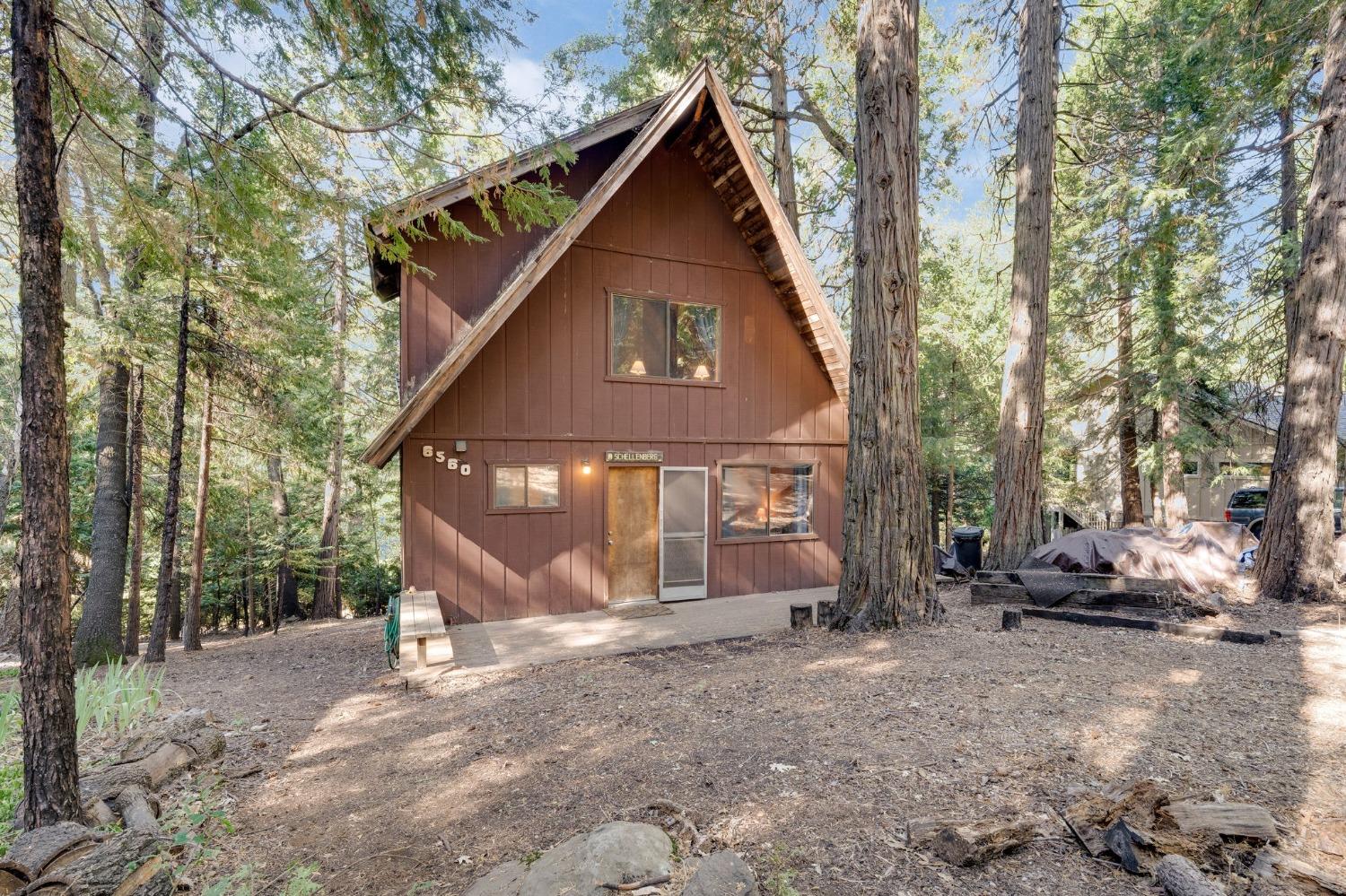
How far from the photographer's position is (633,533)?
8383 millimetres

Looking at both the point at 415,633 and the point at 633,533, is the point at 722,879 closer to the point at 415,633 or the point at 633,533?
the point at 415,633

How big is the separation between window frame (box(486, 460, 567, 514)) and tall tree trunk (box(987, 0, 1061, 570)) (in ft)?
19.1

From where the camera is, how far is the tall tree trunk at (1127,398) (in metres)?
12.1

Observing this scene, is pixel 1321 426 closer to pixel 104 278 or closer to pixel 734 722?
pixel 734 722

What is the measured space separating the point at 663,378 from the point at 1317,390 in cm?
733

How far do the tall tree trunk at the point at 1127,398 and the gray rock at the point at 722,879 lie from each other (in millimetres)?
12380

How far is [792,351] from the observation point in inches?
369

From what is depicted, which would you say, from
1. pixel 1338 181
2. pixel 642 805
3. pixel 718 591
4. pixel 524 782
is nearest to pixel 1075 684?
pixel 642 805

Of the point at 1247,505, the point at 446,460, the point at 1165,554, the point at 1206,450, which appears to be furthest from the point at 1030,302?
the point at 1247,505

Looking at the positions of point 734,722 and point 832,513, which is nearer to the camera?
point 734,722

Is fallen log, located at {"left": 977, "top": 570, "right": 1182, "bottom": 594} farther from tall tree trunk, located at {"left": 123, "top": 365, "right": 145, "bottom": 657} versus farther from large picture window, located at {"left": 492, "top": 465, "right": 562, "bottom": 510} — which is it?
tall tree trunk, located at {"left": 123, "top": 365, "right": 145, "bottom": 657}

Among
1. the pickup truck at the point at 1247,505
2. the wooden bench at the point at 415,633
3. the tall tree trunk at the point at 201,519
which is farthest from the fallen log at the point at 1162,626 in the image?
the pickup truck at the point at 1247,505

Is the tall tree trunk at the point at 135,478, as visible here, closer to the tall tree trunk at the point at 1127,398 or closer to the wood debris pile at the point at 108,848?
the wood debris pile at the point at 108,848

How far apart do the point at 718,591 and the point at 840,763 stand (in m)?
5.55
